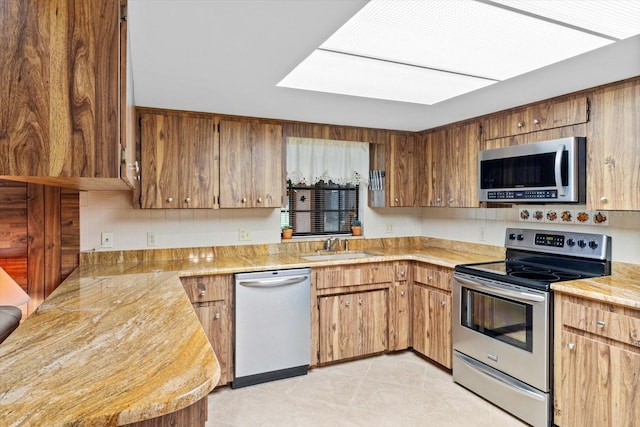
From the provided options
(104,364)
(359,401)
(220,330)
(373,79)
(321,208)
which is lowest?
(359,401)

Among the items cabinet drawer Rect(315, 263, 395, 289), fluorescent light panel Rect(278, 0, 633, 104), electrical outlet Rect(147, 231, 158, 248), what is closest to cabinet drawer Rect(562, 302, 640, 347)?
fluorescent light panel Rect(278, 0, 633, 104)

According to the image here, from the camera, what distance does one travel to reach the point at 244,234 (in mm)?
3525

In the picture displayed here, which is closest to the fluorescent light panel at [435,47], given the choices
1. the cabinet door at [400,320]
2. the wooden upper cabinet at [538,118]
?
the wooden upper cabinet at [538,118]

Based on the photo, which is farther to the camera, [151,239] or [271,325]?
[151,239]

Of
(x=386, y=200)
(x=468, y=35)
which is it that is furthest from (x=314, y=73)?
(x=386, y=200)

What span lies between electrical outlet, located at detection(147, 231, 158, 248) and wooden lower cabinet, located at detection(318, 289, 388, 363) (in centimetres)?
145

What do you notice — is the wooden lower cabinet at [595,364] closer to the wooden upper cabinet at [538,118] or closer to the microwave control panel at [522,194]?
the microwave control panel at [522,194]

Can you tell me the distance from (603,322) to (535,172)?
1074mm

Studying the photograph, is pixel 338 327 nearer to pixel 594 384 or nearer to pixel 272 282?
pixel 272 282

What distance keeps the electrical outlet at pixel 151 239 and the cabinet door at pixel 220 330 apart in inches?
30.4

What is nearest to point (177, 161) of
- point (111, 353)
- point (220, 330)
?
point (220, 330)

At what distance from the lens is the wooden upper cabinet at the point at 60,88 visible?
1.20 metres

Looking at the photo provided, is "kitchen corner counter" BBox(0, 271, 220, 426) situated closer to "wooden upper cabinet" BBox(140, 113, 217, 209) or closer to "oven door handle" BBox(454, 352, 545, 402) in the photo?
"wooden upper cabinet" BBox(140, 113, 217, 209)

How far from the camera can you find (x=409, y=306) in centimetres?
355
